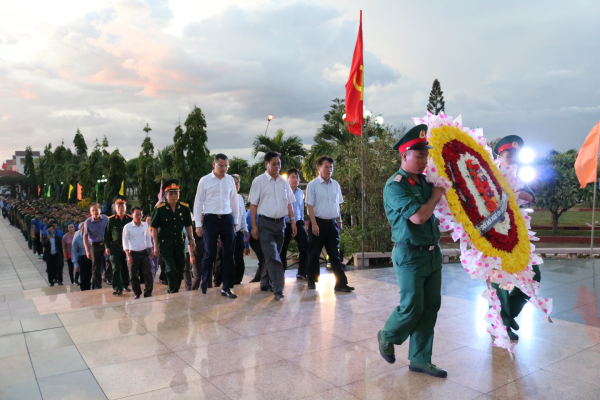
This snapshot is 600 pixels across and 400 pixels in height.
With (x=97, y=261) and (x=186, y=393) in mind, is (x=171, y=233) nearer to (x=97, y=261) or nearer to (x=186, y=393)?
(x=97, y=261)

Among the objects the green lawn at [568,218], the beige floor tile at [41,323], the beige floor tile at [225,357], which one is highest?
the beige floor tile at [41,323]

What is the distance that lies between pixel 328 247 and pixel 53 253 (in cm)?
1018

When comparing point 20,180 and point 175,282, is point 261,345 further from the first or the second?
point 20,180

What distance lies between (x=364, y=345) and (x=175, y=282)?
3.82m

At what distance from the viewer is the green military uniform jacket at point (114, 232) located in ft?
29.1

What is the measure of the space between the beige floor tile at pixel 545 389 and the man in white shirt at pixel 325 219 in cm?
328

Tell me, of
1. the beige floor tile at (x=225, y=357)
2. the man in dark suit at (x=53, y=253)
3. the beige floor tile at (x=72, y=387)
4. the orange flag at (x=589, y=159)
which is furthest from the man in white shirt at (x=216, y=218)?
the man in dark suit at (x=53, y=253)

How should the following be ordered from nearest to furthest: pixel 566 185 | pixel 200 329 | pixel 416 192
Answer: pixel 416 192 → pixel 200 329 → pixel 566 185

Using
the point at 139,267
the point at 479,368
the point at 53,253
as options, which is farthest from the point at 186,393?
the point at 53,253

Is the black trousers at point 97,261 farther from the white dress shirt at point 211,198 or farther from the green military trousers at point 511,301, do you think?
the green military trousers at point 511,301

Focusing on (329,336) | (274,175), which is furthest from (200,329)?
(274,175)

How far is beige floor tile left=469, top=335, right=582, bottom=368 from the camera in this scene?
4.02 m

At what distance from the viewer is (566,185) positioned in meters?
31.0

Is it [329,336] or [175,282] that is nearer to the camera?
[329,336]
